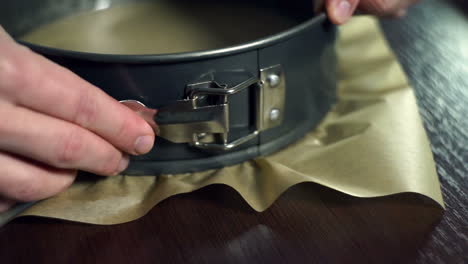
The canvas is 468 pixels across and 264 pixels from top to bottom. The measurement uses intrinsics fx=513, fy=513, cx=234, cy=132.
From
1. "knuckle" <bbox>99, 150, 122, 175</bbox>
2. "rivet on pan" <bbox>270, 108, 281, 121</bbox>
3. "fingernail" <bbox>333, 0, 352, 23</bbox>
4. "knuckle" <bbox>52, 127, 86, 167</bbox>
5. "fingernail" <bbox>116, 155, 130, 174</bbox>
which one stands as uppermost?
"fingernail" <bbox>333, 0, 352, 23</bbox>

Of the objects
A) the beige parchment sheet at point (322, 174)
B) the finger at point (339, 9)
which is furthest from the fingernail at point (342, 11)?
the beige parchment sheet at point (322, 174)

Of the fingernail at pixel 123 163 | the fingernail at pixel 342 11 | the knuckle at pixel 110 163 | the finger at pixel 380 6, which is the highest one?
the fingernail at pixel 342 11

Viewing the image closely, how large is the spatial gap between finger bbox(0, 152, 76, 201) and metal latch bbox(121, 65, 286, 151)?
3.0 inches

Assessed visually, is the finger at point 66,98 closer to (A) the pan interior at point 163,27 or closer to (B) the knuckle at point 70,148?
(B) the knuckle at point 70,148

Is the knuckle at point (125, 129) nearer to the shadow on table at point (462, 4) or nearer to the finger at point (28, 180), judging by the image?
the finger at point (28, 180)

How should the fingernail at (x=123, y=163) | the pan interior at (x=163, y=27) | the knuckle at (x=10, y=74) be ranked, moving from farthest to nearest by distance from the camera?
the pan interior at (x=163, y=27)
the fingernail at (x=123, y=163)
the knuckle at (x=10, y=74)

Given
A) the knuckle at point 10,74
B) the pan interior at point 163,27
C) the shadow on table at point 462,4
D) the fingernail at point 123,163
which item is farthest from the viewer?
the shadow on table at point 462,4

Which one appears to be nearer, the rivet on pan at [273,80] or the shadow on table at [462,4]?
the rivet on pan at [273,80]

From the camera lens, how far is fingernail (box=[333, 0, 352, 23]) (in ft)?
1.45

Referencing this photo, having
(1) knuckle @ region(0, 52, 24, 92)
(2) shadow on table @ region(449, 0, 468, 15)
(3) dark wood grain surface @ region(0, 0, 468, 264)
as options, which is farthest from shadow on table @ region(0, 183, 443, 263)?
(2) shadow on table @ region(449, 0, 468, 15)

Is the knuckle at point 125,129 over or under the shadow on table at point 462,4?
over

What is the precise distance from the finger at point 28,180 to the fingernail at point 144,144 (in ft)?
0.19

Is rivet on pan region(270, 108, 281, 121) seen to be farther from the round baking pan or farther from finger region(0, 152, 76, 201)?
finger region(0, 152, 76, 201)

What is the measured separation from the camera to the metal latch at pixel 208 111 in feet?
1.26
